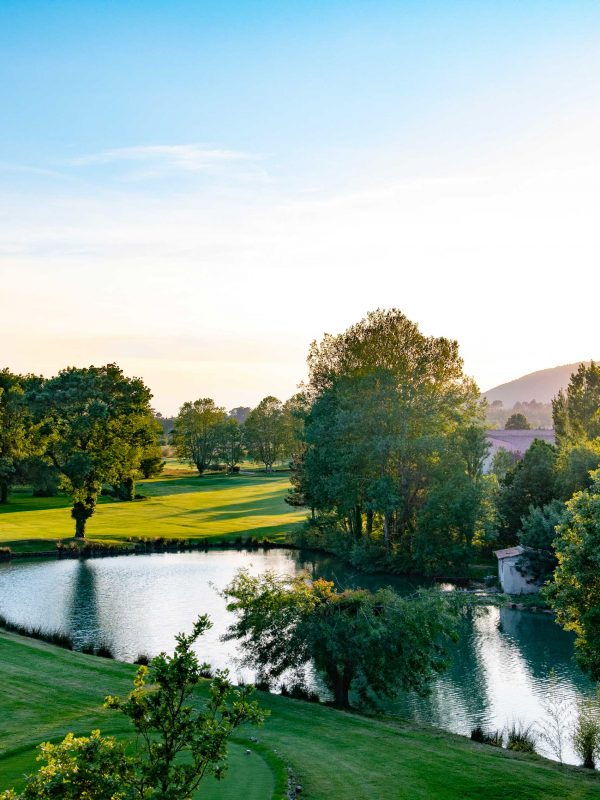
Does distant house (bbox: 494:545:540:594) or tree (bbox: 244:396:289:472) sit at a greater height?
→ tree (bbox: 244:396:289:472)

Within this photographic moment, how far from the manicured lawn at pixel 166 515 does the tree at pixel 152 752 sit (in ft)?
195

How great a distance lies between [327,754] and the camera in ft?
69.9

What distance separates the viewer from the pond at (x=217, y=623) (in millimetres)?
31594

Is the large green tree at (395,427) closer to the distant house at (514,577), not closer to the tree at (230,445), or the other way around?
the distant house at (514,577)

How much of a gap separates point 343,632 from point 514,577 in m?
28.6

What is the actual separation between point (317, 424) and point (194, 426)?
81664mm

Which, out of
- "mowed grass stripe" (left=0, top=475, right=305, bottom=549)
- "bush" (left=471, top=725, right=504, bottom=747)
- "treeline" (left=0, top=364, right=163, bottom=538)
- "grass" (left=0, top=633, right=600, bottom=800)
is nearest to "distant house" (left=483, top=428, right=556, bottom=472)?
"mowed grass stripe" (left=0, top=475, right=305, bottom=549)

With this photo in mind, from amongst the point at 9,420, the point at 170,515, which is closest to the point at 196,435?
the point at 170,515

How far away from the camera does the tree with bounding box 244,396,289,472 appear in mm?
141375

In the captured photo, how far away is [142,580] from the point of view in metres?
57.4

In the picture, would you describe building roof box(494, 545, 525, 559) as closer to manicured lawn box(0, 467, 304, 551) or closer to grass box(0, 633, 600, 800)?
grass box(0, 633, 600, 800)

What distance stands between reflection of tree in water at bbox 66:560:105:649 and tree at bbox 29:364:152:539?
9.79m

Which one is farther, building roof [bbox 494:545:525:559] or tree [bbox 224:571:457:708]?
building roof [bbox 494:545:525:559]

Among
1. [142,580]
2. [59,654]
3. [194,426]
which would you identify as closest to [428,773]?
[59,654]
